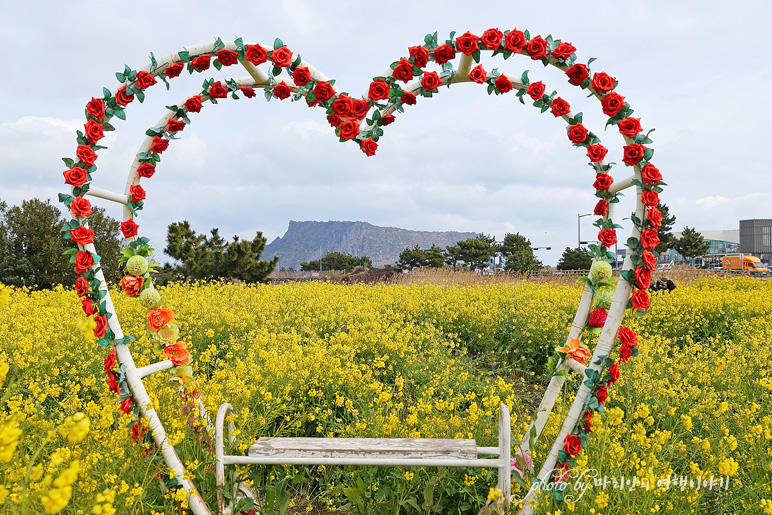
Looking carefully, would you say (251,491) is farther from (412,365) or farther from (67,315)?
(67,315)

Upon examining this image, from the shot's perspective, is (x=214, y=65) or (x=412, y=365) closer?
(x=214, y=65)

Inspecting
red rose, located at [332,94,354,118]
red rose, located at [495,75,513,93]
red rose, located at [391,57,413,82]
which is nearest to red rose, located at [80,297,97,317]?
red rose, located at [332,94,354,118]

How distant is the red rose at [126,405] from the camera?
2.52 metres

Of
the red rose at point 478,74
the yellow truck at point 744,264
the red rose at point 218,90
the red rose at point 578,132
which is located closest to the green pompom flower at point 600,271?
the red rose at point 578,132

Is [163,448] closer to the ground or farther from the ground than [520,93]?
closer to the ground

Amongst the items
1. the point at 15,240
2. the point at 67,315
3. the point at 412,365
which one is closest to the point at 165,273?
the point at 15,240

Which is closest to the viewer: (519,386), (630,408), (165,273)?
(630,408)

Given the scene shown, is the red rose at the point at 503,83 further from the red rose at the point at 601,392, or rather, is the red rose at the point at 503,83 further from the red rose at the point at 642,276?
the red rose at the point at 601,392

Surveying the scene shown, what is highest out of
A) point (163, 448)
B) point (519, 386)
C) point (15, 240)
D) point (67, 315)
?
point (15, 240)

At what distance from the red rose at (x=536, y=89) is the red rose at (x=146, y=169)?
2.16 metres

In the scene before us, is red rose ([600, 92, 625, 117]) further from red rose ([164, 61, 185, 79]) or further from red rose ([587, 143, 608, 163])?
red rose ([164, 61, 185, 79])

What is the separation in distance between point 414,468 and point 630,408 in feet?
5.80

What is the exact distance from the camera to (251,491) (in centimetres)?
255

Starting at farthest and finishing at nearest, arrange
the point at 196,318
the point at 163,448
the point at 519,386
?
the point at 196,318 < the point at 519,386 < the point at 163,448
